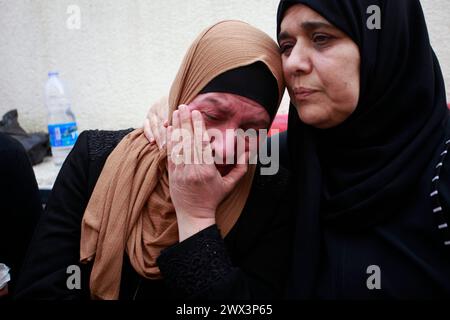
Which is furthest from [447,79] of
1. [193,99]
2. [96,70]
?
[96,70]

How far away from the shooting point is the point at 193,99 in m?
1.31

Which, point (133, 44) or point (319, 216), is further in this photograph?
point (133, 44)

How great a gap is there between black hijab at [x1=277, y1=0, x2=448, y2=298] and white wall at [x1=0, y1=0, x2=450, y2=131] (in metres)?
1.87

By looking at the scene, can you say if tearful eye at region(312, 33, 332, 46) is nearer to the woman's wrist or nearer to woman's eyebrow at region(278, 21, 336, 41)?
woman's eyebrow at region(278, 21, 336, 41)

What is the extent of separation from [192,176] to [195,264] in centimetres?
28

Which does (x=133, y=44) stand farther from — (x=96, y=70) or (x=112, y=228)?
(x=112, y=228)

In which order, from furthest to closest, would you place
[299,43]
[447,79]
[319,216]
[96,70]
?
1. [96,70]
2. [447,79]
3. [319,216]
4. [299,43]

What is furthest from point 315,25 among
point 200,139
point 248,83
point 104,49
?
point 104,49

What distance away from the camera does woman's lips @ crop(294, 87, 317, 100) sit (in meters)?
1.24

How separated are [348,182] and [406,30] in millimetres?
560

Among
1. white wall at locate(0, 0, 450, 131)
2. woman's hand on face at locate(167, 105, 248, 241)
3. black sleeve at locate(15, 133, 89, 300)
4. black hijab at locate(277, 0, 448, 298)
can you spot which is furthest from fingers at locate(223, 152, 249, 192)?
white wall at locate(0, 0, 450, 131)

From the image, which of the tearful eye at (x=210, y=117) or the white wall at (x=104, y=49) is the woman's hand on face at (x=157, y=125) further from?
the white wall at (x=104, y=49)

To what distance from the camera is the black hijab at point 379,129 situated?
4.01 feet

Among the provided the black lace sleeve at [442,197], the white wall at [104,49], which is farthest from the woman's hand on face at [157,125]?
the white wall at [104,49]
